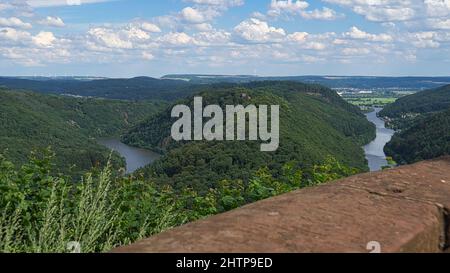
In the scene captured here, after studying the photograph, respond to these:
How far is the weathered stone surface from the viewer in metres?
1.83

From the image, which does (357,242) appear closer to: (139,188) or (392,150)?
(139,188)

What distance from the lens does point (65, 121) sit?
134 meters

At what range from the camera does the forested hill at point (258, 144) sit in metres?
52.2

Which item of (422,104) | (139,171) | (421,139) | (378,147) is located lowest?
(378,147)

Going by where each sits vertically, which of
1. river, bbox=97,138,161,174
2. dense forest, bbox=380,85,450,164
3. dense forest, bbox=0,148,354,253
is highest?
dense forest, bbox=0,148,354,253

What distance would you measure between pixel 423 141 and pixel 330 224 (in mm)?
81811

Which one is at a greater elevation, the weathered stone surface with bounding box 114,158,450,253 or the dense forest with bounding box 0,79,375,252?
the weathered stone surface with bounding box 114,158,450,253

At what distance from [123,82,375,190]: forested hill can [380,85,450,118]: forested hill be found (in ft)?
40.6

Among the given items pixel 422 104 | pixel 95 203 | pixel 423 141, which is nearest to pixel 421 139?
pixel 423 141

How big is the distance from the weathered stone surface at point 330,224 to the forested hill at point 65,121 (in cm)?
7351

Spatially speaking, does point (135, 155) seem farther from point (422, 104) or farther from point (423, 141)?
point (422, 104)

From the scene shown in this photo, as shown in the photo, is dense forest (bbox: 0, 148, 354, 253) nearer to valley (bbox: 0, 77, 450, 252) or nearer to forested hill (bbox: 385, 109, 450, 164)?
valley (bbox: 0, 77, 450, 252)

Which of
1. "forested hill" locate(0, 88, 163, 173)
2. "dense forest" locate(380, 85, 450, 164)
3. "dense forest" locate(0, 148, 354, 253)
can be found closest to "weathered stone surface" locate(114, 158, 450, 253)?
"dense forest" locate(0, 148, 354, 253)
